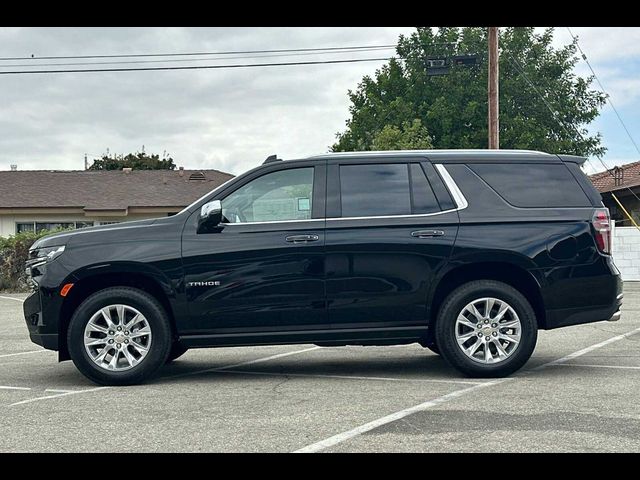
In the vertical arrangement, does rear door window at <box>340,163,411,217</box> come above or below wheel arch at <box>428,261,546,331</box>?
above

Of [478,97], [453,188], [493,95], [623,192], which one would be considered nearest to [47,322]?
[453,188]

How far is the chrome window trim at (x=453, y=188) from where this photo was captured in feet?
26.8

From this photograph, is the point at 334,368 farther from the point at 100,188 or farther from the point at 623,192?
the point at 100,188

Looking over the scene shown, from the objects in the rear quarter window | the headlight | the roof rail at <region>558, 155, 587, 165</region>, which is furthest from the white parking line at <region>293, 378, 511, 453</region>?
the headlight

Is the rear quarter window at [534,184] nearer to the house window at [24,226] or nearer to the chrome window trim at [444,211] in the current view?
the chrome window trim at [444,211]

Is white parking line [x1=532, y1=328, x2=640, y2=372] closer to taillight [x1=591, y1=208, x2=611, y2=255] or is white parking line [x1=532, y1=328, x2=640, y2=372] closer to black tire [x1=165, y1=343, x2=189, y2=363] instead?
taillight [x1=591, y1=208, x2=611, y2=255]

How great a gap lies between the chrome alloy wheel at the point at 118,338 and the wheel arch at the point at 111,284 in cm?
26

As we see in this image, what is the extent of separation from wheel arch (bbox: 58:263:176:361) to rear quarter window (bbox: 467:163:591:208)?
9.88ft

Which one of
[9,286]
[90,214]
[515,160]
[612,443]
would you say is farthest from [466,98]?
[612,443]

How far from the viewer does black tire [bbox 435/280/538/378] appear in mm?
7949

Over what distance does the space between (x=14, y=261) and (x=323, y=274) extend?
18397 mm

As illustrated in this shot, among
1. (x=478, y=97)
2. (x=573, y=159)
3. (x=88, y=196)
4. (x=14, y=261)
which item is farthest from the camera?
(x=478, y=97)

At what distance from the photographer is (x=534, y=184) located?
830 centimetres

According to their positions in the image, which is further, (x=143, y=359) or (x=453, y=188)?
(x=453, y=188)
